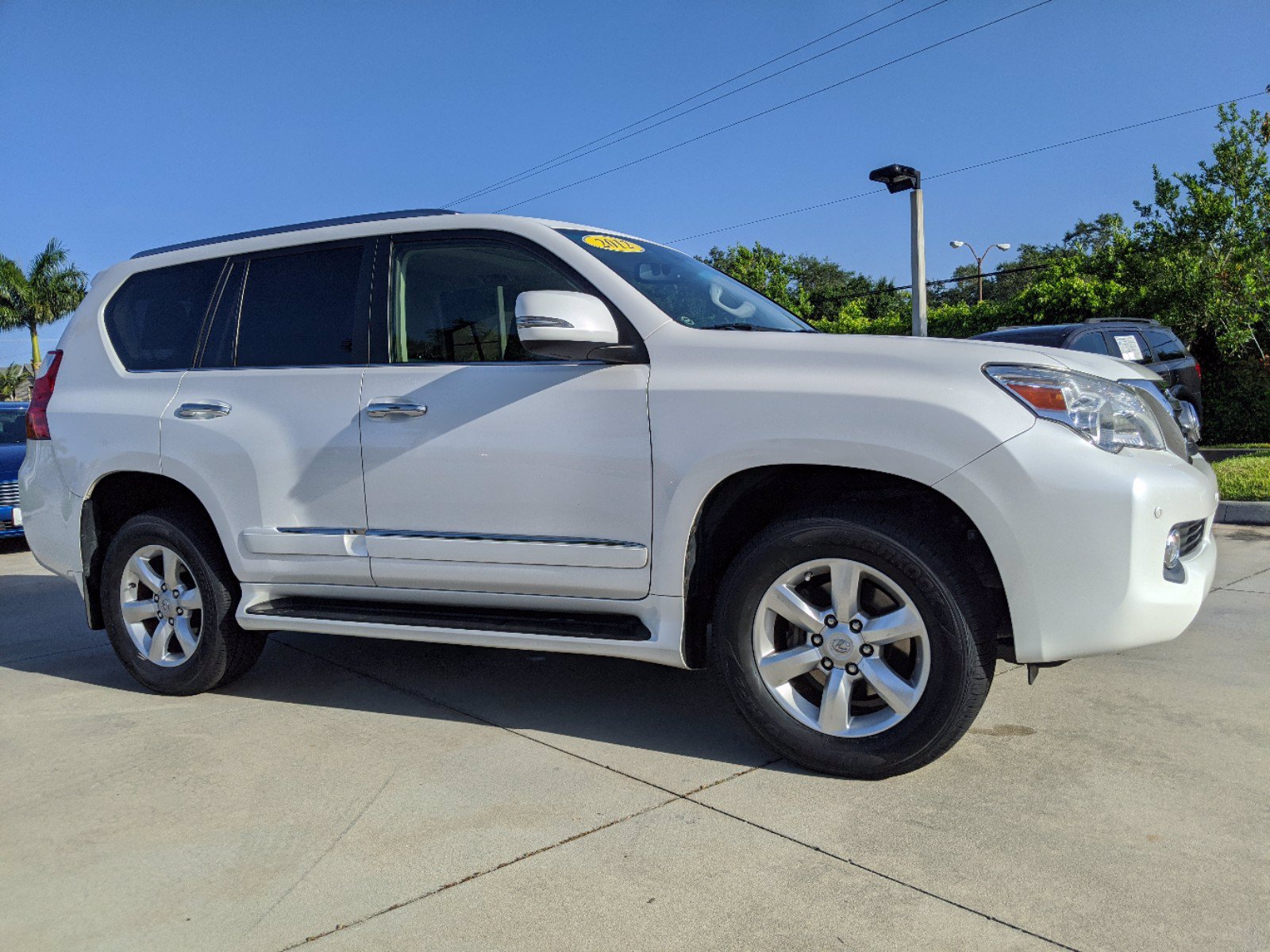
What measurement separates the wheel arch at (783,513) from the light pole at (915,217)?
29.0ft

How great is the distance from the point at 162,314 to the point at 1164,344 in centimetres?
1076

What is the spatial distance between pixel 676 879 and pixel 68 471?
11.4 ft

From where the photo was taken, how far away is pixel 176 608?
4.47m

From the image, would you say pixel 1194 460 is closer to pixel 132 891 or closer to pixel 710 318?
pixel 710 318

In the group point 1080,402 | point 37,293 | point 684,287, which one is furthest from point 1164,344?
point 37,293

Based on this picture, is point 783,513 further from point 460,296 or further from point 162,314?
point 162,314

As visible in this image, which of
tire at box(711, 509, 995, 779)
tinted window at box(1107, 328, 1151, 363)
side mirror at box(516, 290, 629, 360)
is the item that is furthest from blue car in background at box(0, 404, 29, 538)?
tinted window at box(1107, 328, 1151, 363)

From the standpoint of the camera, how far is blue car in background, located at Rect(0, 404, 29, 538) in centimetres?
1005

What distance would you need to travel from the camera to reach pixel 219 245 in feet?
15.1

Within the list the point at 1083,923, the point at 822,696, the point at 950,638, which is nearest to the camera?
the point at 1083,923

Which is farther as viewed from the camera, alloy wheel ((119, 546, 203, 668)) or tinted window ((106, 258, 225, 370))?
tinted window ((106, 258, 225, 370))

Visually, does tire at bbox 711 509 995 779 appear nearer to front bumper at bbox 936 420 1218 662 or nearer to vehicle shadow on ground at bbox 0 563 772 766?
front bumper at bbox 936 420 1218 662

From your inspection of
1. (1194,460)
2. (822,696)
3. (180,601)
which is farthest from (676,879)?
(180,601)

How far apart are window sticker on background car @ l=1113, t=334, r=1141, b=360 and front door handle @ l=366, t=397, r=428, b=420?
889 centimetres
